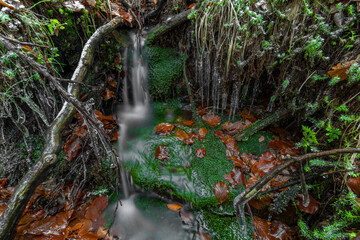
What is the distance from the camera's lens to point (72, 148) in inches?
95.7

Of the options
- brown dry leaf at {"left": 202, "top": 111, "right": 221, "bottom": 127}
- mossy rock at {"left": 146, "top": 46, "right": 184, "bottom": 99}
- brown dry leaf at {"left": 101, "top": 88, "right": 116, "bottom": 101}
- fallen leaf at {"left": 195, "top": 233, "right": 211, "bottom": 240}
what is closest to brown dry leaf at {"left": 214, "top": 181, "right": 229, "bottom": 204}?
fallen leaf at {"left": 195, "top": 233, "right": 211, "bottom": 240}

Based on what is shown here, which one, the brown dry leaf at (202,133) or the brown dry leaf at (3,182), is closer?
the brown dry leaf at (3,182)

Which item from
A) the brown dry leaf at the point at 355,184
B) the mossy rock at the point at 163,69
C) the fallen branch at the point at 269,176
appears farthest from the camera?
the mossy rock at the point at 163,69

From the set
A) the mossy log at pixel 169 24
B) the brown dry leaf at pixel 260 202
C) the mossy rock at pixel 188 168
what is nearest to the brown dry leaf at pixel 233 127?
the mossy rock at pixel 188 168

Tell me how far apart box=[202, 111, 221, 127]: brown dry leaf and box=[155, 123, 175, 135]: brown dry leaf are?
637 millimetres

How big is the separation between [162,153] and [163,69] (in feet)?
6.41

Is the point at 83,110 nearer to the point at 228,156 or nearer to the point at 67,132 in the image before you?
the point at 67,132

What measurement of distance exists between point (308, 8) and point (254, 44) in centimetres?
61

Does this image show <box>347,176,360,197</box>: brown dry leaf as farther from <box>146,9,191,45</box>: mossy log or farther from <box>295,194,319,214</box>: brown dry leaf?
<box>146,9,191,45</box>: mossy log

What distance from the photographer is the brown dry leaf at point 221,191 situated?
2.07 metres

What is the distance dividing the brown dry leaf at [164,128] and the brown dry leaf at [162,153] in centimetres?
35

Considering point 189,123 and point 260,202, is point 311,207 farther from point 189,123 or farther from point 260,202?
point 189,123

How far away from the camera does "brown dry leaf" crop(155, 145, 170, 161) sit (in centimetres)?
250

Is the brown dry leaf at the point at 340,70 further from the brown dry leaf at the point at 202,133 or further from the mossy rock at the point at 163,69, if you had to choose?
the mossy rock at the point at 163,69
